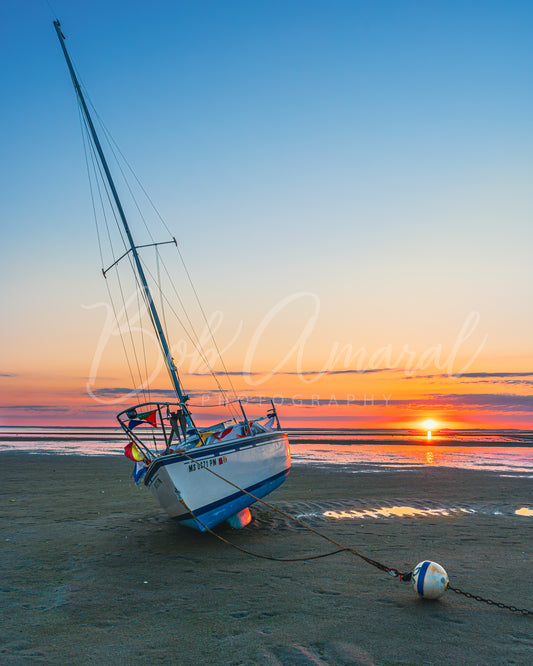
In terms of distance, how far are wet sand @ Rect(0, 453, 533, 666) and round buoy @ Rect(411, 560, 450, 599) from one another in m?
0.15

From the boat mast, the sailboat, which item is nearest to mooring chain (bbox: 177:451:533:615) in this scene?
the sailboat

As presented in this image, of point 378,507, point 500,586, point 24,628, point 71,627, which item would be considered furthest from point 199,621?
point 378,507

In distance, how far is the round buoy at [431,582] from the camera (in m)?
6.36

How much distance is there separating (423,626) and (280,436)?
8949 mm

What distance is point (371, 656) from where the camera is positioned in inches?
194

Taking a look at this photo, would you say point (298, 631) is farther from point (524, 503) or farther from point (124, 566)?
point (524, 503)

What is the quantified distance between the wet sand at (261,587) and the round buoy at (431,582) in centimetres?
15

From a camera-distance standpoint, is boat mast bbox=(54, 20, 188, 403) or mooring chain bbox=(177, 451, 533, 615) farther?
A: boat mast bbox=(54, 20, 188, 403)

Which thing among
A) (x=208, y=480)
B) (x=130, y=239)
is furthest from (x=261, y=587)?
(x=130, y=239)

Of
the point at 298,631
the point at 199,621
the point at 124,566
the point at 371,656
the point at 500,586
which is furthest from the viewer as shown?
the point at 124,566

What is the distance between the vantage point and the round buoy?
20.9 feet

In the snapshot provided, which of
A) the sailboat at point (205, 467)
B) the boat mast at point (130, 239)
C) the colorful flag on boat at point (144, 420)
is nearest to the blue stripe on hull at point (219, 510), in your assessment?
the sailboat at point (205, 467)

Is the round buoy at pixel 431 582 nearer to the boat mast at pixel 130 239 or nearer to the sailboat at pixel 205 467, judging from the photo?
the sailboat at pixel 205 467

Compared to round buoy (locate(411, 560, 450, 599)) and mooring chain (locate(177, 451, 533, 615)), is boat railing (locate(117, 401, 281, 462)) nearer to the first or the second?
mooring chain (locate(177, 451, 533, 615))
